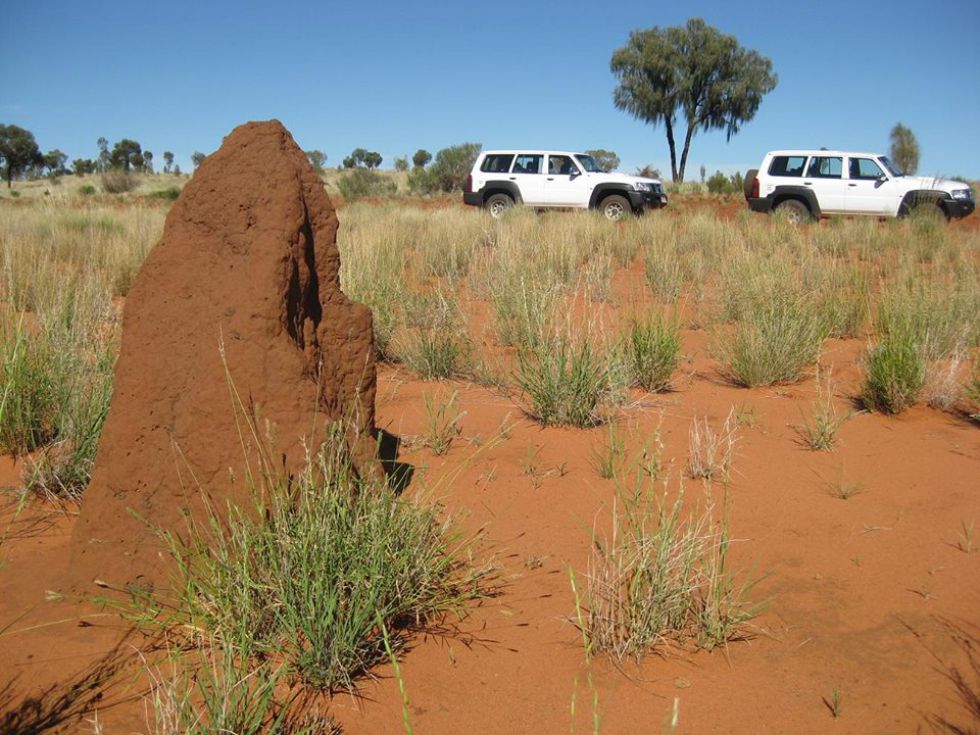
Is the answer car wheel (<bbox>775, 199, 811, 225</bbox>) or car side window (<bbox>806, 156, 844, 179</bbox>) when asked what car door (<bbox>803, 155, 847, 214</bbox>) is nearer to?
car side window (<bbox>806, 156, 844, 179</bbox>)

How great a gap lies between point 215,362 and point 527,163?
17.1 metres

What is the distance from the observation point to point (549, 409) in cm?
532

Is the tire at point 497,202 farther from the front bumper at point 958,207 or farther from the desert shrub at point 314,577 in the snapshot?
the desert shrub at point 314,577

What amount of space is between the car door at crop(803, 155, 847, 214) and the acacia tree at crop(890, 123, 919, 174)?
1298 cm

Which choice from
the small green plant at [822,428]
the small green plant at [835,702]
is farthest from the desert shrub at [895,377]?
the small green plant at [835,702]

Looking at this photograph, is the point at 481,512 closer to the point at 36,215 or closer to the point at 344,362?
the point at 344,362

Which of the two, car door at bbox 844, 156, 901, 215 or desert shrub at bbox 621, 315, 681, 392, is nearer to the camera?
desert shrub at bbox 621, 315, 681, 392

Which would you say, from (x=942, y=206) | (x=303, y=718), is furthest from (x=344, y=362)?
(x=942, y=206)

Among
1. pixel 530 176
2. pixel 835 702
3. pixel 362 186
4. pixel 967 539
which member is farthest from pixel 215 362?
pixel 362 186

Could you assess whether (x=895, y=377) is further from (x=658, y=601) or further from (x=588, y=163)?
(x=588, y=163)

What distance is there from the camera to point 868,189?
1794 cm

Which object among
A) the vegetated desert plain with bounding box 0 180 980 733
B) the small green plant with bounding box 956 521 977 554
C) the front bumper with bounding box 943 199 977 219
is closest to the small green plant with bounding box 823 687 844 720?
the vegetated desert plain with bounding box 0 180 980 733

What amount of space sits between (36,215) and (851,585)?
15411mm

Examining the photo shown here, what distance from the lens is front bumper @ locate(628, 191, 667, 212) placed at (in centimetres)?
1897
